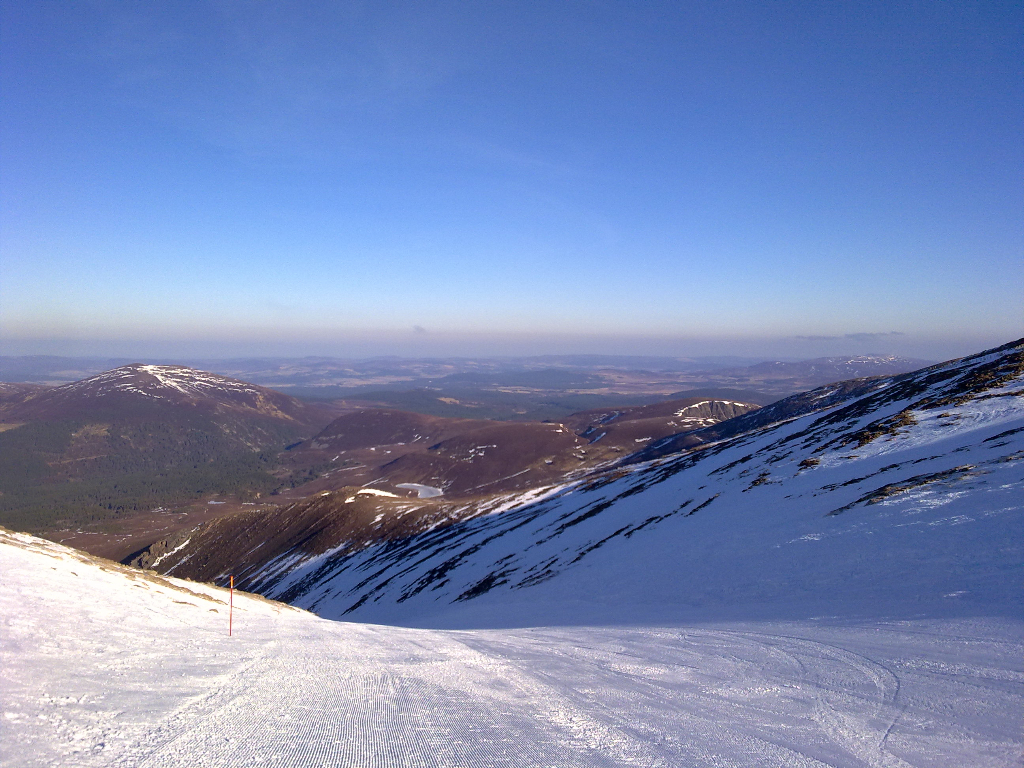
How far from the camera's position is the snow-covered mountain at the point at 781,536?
43.7ft

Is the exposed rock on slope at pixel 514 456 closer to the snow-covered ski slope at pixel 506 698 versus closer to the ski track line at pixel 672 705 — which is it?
the ski track line at pixel 672 705

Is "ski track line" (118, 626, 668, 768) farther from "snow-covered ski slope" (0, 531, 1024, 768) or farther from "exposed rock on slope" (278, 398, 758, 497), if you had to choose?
"exposed rock on slope" (278, 398, 758, 497)

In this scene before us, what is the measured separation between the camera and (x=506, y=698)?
8367mm

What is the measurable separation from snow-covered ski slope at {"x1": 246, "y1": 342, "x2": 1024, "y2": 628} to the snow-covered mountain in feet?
0.31

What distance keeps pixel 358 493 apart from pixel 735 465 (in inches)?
2918

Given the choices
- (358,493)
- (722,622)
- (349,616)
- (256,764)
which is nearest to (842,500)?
(722,622)

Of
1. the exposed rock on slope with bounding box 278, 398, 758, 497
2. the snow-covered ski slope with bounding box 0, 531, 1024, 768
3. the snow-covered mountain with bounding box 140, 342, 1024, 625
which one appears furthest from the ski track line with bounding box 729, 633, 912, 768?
the exposed rock on slope with bounding box 278, 398, 758, 497

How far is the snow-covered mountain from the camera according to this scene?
43.7 ft

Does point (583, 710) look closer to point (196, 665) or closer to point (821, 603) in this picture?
point (196, 665)

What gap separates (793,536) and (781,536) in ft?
2.00

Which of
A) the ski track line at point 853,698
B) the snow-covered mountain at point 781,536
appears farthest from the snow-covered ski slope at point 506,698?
the snow-covered mountain at point 781,536

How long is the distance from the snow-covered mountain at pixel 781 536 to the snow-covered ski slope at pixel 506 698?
10.3 feet

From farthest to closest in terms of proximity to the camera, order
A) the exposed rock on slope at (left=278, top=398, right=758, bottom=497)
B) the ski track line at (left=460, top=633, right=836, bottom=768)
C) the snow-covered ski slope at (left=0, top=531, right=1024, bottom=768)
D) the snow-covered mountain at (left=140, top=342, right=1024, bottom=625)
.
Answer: the exposed rock on slope at (left=278, top=398, right=758, bottom=497) < the snow-covered mountain at (left=140, top=342, right=1024, bottom=625) < the ski track line at (left=460, top=633, right=836, bottom=768) < the snow-covered ski slope at (left=0, top=531, right=1024, bottom=768)

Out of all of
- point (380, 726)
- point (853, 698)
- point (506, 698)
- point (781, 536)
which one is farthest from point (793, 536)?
point (380, 726)
